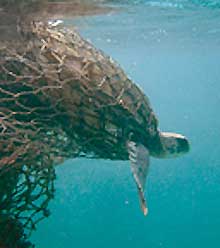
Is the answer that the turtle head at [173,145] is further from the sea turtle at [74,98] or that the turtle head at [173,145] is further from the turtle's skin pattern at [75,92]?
the turtle's skin pattern at [75,92]

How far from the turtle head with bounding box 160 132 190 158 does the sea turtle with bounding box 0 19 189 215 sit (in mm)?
1004

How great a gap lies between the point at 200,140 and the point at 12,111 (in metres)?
55.4

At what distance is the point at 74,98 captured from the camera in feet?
17.9

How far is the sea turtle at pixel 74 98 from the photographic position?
210 inches

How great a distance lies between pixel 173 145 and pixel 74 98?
2.61 metres

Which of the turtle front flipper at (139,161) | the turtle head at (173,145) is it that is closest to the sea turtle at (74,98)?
the turtle front flipper at (139,161)

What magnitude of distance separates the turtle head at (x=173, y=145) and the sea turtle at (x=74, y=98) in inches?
39.5

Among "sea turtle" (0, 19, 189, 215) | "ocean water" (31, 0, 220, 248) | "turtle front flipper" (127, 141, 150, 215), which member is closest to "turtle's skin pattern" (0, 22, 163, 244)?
"sea turtle" (0, 19, 189, 215)

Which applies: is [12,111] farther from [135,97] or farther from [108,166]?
[108,166]

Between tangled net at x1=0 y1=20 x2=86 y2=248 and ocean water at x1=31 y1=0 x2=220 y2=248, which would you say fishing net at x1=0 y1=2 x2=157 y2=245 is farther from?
ocean water at x1=31 y1=0 x2=220 y2=248

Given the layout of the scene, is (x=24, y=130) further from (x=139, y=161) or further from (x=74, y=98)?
(x=139, y=161)

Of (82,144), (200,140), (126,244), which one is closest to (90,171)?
(126,244)

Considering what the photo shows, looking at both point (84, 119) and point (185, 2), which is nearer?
point (84, 119)

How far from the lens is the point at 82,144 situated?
5863 mm
